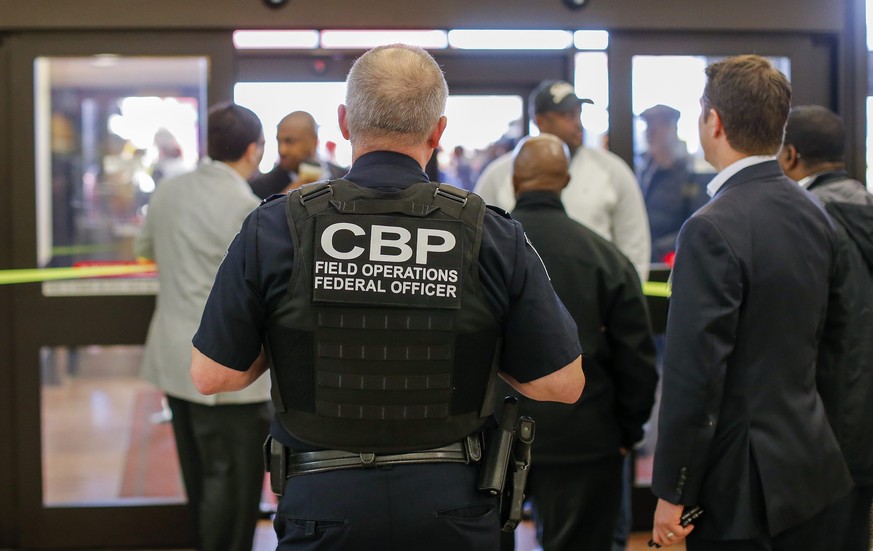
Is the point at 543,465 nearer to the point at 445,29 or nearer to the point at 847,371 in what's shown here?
the point at 847,371

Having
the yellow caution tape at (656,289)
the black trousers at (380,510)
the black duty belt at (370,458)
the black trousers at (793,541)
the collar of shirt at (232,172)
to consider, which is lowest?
the black trousers at (793,541)

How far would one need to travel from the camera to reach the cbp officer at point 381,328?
1983 millimetres

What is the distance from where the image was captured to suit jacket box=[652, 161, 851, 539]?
2.36 meters

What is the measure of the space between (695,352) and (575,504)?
43.8 inches

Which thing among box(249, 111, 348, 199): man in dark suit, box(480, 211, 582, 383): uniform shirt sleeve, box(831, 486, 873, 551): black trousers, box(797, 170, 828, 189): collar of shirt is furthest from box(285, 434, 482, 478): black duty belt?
box(249, 111, 348, 199): man in dark suit

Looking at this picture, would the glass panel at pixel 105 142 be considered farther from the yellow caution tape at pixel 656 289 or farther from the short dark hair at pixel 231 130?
the yellow caution tape at pixel 656 289

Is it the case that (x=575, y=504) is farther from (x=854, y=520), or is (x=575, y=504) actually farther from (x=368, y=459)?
(x=368, y=459)

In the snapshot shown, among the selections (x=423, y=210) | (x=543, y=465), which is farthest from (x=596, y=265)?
(x=423, y=210)

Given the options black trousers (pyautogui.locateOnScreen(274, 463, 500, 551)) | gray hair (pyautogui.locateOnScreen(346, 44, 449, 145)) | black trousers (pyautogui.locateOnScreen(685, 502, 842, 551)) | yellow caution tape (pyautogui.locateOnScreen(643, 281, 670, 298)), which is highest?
gray hair (pyautogui.locateOnScreen(346, 44, 449, 145))

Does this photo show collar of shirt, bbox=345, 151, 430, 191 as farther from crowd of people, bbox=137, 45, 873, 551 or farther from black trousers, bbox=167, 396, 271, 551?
black trousers, bbox=167, 396, 271, 551

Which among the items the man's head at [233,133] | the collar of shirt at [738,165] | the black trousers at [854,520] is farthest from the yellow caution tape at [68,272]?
the collar of shirt at [738,165]

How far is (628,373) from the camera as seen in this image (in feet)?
10.7

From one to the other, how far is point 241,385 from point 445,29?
2.90 metres

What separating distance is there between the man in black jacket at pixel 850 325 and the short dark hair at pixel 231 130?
6.56ft
